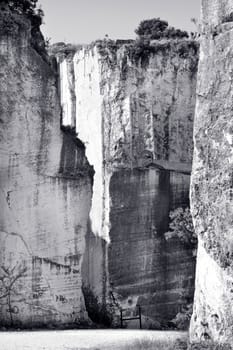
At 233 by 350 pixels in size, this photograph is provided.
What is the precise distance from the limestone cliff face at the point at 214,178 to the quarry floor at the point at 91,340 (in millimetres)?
1165

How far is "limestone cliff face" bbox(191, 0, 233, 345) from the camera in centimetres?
1287

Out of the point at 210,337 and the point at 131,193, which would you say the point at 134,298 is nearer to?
the point at 131,193

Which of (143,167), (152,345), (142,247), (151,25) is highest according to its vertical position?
(151,25)

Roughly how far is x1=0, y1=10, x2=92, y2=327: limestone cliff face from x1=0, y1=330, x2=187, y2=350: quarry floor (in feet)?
4.17

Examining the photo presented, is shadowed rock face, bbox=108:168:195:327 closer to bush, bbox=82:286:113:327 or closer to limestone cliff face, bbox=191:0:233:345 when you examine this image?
bush, bbox=82:286:113:327

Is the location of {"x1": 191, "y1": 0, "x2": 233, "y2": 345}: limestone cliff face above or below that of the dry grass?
above

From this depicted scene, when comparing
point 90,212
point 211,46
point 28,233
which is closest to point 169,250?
point 90,212

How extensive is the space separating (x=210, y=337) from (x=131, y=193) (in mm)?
5263

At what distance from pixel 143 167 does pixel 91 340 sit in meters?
4.28

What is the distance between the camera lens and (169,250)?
713 inches

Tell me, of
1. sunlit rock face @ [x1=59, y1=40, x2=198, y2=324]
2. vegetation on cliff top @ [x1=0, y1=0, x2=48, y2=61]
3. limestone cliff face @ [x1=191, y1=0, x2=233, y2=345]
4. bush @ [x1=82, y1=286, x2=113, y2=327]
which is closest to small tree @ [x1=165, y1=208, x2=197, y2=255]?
sunlit rock face @ [x1=59, y1=40, x2=198, y2=324]

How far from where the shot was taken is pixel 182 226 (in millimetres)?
17594

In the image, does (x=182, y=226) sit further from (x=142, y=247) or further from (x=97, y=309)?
(x=97, y=309)

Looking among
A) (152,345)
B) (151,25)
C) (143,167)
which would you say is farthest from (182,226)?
(151,25)
